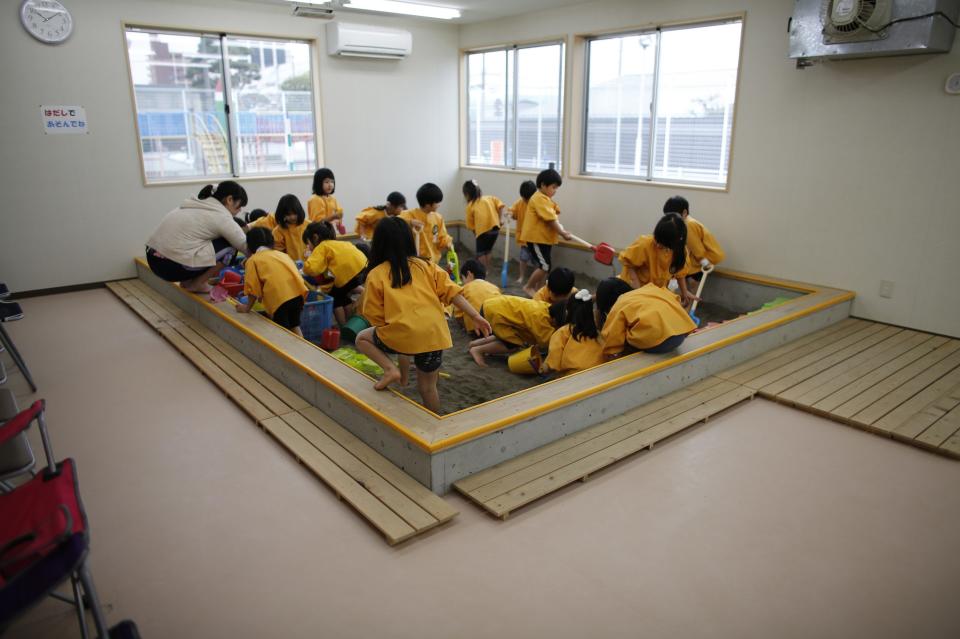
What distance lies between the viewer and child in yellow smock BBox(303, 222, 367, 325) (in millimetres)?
4707

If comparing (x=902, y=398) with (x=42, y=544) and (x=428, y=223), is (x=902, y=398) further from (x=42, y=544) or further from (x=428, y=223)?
(x=42, y=544)

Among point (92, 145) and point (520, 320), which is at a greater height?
point (92, 145)

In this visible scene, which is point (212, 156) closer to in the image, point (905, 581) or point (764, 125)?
point (764, 125)

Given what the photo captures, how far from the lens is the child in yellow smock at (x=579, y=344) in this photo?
385 cm

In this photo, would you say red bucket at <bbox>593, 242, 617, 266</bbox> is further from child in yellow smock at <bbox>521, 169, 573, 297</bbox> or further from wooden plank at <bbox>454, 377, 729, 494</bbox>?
wooden plank at <bbox>454, 377, 729, 494</bbox>

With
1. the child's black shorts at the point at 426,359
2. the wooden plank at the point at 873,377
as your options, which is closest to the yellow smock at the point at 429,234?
the child's black shorts at the point at 426,359

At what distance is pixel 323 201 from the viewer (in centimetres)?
645

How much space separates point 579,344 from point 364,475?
1.62 metres

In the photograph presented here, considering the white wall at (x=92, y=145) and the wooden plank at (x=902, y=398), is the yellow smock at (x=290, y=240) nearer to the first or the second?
the white wall at (x=92, y=145)

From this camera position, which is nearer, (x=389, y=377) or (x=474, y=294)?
(x=389, y=377)

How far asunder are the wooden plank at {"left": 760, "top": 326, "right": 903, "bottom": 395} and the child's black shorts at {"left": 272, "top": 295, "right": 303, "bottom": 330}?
10.0ft

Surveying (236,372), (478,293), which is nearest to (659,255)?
(478,293)

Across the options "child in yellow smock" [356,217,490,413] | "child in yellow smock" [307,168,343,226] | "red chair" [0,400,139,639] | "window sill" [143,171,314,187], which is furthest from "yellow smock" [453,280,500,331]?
"window sill" [143,171,314,187]

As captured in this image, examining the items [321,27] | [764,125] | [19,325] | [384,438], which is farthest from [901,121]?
[19,325]
